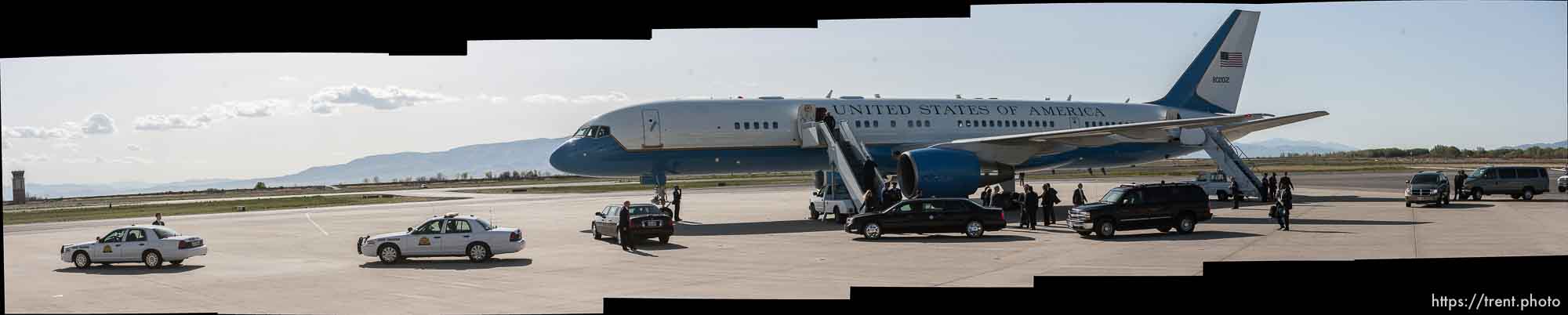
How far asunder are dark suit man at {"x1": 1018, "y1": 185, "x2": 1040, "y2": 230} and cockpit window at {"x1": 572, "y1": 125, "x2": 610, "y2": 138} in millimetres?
13888

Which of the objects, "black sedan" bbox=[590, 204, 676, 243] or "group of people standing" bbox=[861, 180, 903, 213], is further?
"group of people standing" bbox=[861, 180, 903, 213]

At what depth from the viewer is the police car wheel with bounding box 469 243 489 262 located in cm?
2422

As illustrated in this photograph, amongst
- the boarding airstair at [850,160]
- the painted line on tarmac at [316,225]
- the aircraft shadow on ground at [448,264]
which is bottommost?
the aircraft shadow on ground at [448,264]

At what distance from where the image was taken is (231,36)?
4.51 meters

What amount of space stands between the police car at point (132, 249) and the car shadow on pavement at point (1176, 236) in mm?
21196

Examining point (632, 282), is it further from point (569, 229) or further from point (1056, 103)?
point (1056, 103)

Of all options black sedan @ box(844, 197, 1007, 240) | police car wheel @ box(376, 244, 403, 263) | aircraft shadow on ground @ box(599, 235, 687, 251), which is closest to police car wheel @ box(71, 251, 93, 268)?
police car wheel @ box(376, 244, 403, 263)

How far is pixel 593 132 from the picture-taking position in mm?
36906

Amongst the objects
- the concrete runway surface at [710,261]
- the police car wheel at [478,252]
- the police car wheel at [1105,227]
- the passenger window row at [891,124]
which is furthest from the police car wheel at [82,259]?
the passenger window row at [891,124]

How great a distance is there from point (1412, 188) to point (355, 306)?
36.1m

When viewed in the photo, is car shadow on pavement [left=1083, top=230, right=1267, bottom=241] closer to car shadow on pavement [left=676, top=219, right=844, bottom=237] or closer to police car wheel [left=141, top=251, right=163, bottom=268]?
car shadow on pavement [left=676, top=219, right=844, bottom=237]

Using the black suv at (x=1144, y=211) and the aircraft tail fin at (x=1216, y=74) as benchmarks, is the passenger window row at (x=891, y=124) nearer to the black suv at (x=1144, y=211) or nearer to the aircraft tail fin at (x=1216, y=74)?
the black suv at (x=1144, y=211)

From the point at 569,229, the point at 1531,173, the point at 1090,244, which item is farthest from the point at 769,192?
the point at 1090,244

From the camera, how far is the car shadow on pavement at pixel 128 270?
23391mm
